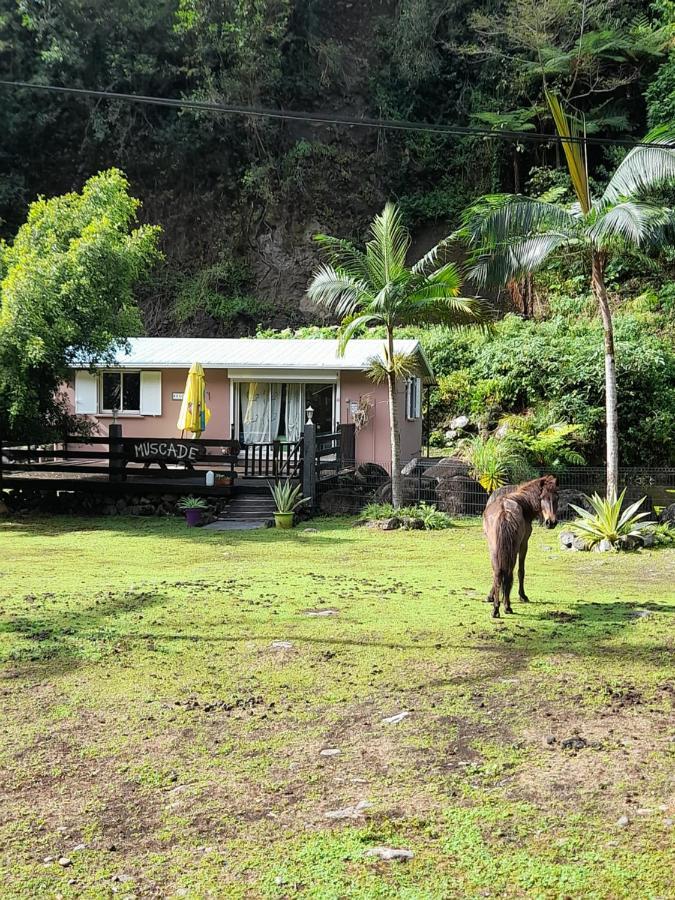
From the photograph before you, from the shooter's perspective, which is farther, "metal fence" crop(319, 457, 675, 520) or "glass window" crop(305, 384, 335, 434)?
"glass window" crop(305, 384, 335, 434)

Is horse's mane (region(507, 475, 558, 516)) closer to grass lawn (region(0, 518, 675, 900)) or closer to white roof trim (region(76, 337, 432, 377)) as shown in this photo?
grass lawn (region(0, 518, 675, 900))

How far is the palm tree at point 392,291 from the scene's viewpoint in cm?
1591

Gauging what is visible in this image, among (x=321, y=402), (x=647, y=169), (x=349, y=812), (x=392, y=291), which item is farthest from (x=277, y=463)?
(x=349, y=812)

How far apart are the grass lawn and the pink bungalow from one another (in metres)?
11.1

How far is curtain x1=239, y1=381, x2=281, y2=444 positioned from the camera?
68.9 ft

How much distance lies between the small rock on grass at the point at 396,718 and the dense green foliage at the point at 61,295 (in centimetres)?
1145

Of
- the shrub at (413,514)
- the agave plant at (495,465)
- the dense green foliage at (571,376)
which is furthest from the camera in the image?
the dense green foliage at (571,376)

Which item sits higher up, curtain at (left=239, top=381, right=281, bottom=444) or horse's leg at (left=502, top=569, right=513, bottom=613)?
curtain at (left=239, top=381, right=281, bottom=444)

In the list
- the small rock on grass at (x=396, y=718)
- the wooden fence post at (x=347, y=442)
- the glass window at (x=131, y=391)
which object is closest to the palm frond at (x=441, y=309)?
the wooden fence post at (x=347, y=442)

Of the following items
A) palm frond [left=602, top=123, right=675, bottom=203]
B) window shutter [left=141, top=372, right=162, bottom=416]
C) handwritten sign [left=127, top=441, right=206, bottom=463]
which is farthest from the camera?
window shutter [left=141, top=372, right=162, bottom=416]

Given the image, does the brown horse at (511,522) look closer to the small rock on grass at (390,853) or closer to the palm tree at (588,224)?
the small rock on grass at (390,853)

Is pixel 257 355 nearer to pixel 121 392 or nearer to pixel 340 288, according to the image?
pixel 121 392

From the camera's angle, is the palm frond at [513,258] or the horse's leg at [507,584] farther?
the palm frond at [513,258]

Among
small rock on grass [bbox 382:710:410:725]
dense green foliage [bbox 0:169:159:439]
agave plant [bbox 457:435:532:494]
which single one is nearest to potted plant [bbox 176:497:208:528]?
dense green foliage [bbox 0:169:159:439]
